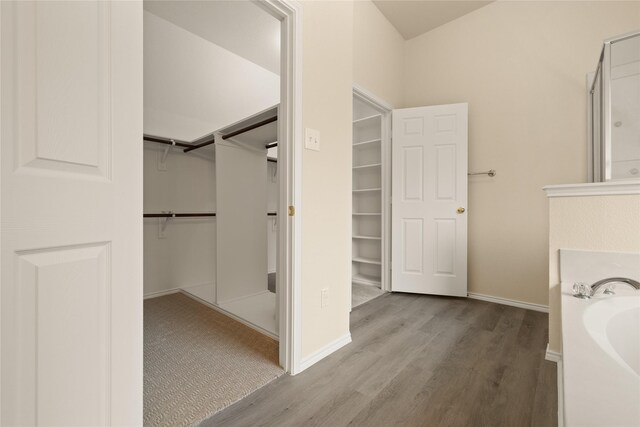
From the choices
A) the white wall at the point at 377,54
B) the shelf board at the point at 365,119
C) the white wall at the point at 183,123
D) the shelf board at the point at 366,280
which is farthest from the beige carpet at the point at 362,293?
the white wall at the point at 377,54

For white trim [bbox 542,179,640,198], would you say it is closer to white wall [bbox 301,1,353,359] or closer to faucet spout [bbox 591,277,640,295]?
faucet spout [bbox 591,277,640,295]

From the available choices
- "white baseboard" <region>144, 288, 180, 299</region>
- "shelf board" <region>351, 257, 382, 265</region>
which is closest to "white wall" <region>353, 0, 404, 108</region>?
"shelf board" <region>351, 257, 382, 265</region>

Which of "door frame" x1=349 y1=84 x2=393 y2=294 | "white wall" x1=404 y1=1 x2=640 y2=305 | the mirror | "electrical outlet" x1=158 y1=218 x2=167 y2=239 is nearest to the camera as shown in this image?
the mirror

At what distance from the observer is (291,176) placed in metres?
1.52

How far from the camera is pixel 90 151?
80 centimetres

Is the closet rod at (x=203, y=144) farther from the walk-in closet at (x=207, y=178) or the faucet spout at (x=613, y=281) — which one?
the faucet spout at (x=613, y=281)

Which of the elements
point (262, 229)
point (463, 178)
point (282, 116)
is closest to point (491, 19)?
point (463, 178)

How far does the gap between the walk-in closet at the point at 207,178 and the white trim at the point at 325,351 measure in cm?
29

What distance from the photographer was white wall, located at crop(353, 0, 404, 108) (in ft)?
8.73

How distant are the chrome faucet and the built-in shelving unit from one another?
2079mm

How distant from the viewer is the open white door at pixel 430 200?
2.82 meters

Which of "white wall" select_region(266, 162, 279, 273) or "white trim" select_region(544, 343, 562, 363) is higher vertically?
"white wall" select_region(266, 162, 279, 273)

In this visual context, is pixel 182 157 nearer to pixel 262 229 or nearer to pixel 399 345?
pixel 262 229

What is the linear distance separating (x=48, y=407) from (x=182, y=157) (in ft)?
8.79
